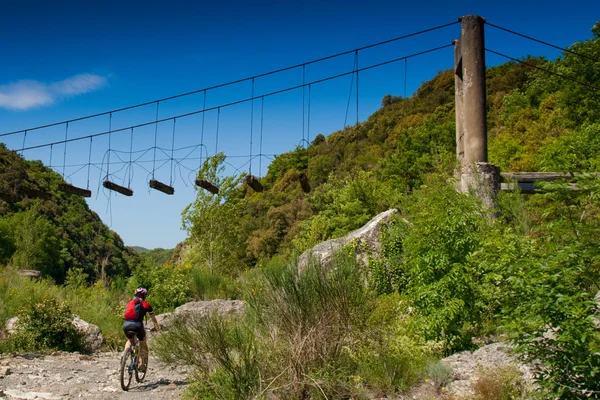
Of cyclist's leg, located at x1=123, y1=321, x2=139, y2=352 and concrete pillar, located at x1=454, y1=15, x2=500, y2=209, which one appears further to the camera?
concrete pillar, located at x1=454, y1=15, x2=500, y2=209

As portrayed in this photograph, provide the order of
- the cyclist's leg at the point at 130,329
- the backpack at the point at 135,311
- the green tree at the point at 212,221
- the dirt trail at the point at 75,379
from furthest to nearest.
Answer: the green tree at the point at 212,221
the backpack at the point at 135,311
the cyclist's leg at the point at 130,329
the dirt trail at the point at 75,379

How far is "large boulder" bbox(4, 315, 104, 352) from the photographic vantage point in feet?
43.2

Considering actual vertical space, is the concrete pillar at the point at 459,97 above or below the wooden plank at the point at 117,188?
above

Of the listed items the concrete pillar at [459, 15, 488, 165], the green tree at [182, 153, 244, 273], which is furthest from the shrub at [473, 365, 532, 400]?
the green tree at [182, 153, 244, 273]

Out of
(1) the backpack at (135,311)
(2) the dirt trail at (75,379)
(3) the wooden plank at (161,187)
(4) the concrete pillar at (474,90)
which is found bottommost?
(2) the dirt trail at (75,379)

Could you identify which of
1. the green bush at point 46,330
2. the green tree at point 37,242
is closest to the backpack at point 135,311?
the green bush at point 46,330

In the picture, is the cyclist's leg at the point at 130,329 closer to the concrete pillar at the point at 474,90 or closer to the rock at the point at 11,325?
the rock at the point at 11,325

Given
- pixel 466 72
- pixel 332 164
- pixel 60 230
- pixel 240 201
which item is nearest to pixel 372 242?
pixel 466 72

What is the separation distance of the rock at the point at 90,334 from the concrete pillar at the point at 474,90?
986 centimetres

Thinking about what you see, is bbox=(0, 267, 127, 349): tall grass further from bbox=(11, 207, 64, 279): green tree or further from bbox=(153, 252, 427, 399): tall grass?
bbox=(11, 207, 64, 279): green tree

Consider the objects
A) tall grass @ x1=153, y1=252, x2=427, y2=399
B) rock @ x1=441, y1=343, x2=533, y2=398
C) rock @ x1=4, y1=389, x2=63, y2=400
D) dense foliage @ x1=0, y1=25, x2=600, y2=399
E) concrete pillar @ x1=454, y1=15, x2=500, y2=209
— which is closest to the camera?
dense foliage @ x1=0, y1=25, x2=600, y2=399

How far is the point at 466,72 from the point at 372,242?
4.32 m

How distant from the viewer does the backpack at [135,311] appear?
903cm

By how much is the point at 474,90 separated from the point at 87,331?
35.2ft
